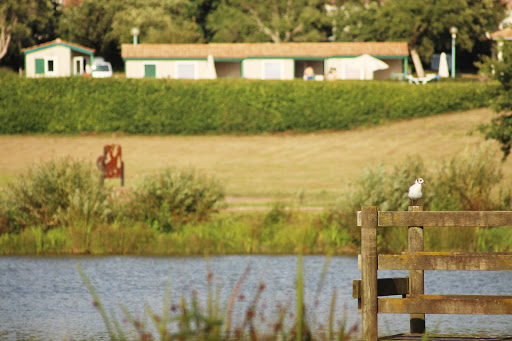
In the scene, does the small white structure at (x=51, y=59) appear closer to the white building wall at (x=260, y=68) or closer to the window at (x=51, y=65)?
the window at (x=51, y=65)

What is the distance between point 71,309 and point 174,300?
1.73 meters

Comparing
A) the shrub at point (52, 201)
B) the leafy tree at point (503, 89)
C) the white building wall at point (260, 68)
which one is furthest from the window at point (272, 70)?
the shrub at point (52, 201)

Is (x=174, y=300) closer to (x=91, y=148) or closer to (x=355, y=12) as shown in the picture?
(x=91, y=148)

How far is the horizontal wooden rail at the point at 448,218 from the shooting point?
31.2ft

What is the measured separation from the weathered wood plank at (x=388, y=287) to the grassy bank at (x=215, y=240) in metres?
8.81

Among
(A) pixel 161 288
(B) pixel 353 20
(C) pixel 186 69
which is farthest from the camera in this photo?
(B) pixel 353 20

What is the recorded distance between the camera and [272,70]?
62.3m

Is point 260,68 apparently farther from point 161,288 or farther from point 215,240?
point 161,288

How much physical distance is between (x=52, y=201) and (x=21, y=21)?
61.7 meters

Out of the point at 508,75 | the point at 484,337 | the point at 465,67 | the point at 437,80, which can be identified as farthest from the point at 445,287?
the point at 465,67

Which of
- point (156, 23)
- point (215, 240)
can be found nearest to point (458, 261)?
point (215, 240)

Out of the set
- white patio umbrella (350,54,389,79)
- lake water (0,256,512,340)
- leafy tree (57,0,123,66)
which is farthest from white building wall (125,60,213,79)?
lake water (0,256,512,340)

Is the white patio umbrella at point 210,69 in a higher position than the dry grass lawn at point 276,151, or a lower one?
higher

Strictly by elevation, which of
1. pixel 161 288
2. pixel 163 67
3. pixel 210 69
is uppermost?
pixel 163 67
